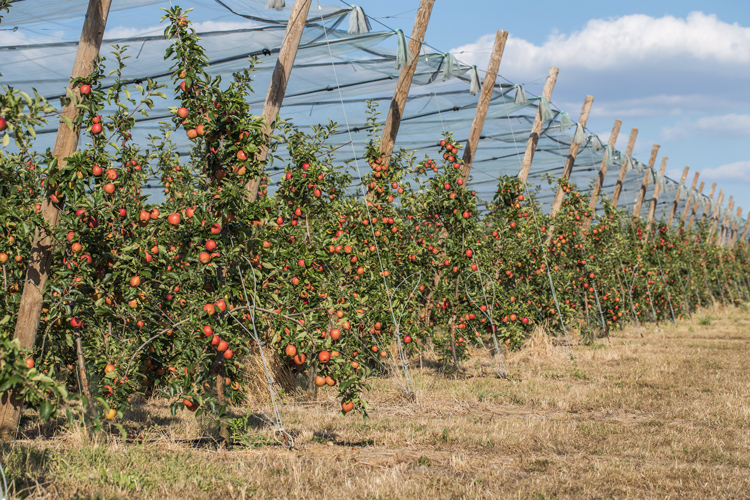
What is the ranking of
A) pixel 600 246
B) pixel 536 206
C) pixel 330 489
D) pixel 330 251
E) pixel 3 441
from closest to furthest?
pixel 330 489
pixel 3 441
pixel 330 251
pixel 536 206
pixel 600 246

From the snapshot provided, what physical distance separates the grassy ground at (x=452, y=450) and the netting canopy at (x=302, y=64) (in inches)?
114

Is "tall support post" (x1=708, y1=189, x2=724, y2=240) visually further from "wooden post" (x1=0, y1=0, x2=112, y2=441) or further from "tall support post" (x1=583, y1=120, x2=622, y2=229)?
"wooden post" (x1=0, y1=0, x2=112, y2=441)

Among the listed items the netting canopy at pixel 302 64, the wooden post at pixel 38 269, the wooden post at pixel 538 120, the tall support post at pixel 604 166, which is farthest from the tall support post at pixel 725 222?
the wooden post at pixel 38 269

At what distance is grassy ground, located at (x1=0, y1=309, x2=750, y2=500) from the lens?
3.24m

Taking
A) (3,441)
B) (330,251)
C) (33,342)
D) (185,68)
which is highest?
(185,68)

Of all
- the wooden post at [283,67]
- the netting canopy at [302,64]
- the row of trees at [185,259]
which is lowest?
the row of trees at [185,259]

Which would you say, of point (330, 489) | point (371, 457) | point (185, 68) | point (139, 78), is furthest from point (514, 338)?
point (139, 78)

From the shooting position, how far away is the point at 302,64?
8.59 metres

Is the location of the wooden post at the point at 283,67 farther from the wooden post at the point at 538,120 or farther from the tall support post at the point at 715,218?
the tall support post at the point at 715,218

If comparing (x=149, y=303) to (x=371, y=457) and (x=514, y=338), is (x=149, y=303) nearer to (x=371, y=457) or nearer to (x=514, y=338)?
(x=371, y=457)

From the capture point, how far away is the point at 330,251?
18.4ft

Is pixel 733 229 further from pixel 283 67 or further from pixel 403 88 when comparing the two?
pixel 283 67

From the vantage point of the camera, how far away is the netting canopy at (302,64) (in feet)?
23.4

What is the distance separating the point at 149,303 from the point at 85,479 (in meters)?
1.32
